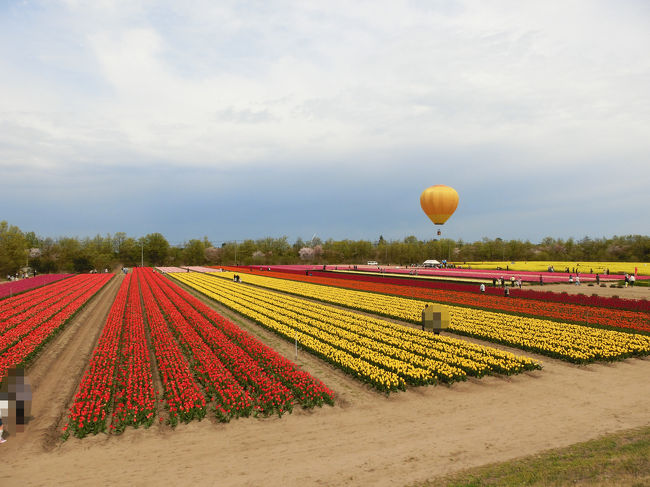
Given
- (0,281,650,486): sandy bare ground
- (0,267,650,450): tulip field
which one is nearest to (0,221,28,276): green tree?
(0,267,650,450): tulip field

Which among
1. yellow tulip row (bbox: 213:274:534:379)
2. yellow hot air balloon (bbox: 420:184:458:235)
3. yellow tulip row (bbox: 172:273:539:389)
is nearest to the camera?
yellow tulip row (bbox: 172:273:539:389)

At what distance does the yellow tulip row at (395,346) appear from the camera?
633 inches

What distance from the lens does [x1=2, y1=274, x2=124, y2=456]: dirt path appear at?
35.9 ft

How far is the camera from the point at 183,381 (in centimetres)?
1424

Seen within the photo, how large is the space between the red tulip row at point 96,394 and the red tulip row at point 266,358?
442 centimetres

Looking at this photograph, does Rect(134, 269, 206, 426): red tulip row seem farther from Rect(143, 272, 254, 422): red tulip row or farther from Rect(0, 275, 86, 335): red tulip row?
Rect(0, 275, 86, 335): red tulip row

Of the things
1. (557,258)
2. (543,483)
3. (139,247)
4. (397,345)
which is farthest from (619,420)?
(139,247)

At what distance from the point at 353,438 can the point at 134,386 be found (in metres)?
8.06

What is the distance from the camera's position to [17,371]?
1012cm

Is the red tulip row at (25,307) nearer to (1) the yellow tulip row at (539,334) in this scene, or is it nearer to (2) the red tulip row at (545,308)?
(1) the yellow tulip row at (539,334)

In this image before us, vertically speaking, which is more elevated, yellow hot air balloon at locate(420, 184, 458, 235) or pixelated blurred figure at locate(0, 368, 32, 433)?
yellow hot air balloon at locate(420, 184, 458, 235)

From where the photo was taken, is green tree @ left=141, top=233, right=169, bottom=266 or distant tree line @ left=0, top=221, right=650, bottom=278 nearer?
distant tree line @ left=0, top=221, right=650, bottom=278

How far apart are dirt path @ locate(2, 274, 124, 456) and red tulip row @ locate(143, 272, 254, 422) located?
4.36 meters

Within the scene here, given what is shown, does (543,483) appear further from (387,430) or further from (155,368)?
(155,368)
